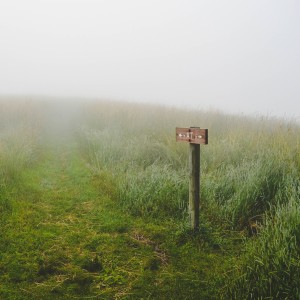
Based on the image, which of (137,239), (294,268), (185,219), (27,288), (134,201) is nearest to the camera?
(294,268)

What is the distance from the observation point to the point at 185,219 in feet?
14.5

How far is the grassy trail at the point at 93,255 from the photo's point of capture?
3.01 meters

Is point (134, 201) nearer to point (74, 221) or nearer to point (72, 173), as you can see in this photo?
point (74, 221)

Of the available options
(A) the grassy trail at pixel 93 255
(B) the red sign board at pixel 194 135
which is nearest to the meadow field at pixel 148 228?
(A) the grassy trail at pixel 93 255

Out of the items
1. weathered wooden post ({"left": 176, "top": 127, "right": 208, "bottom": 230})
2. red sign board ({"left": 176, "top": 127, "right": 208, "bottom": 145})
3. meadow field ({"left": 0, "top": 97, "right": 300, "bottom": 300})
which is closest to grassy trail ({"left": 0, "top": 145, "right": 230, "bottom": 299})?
meadow field ({"left": 0, "top": 97, "right": 300, "bottom": 300})

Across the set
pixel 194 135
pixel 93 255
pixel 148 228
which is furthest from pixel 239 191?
pixel 93 255

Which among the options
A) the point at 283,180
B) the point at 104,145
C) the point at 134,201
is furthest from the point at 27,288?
→ the point at 104,145

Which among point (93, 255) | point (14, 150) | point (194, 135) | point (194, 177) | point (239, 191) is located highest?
point (194, 135)

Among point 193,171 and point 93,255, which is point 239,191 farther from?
point 93,255

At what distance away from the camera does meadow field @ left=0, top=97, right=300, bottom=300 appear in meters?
2.94

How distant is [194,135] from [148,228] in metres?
1.51

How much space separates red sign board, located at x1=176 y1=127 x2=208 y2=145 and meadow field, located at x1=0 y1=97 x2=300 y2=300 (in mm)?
1082

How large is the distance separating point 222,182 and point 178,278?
222 cm

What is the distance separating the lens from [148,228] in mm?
4297
